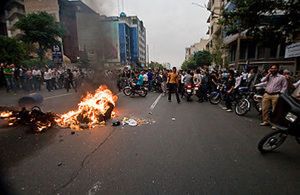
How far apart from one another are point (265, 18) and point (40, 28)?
30.9 meters

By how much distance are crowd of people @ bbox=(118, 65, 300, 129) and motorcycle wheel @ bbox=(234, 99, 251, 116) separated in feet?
2.60

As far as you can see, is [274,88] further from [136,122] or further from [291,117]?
[136,122]

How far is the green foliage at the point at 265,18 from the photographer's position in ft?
29.9

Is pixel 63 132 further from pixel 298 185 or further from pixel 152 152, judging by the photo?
pixel 298 185

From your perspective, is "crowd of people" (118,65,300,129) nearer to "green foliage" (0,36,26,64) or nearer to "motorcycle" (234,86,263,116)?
"motorcycle" (234,86,263,116)

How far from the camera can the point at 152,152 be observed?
4418 mm

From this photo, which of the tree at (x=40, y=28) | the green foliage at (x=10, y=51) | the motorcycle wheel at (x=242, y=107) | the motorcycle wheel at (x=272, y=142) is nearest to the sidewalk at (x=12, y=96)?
the green foliage at (x=10, y=51)

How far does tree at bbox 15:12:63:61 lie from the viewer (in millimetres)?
30594

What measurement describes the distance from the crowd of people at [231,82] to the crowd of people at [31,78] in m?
4.08

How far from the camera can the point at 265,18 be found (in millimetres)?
9914

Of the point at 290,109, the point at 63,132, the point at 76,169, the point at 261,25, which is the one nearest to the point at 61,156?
the point at 76,169

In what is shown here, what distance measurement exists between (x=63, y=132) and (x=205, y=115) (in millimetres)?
5044

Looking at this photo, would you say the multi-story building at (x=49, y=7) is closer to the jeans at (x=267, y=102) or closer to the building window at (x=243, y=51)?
the building window at (x=243, y=51)

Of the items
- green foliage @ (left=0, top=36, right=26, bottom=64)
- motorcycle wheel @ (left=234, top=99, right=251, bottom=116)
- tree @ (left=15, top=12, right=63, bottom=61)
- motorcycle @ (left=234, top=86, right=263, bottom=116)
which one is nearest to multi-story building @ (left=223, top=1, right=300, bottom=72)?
motorcycle @ (left=234, top=86, right=263, bottom=116)
